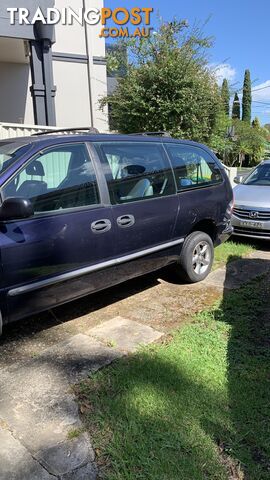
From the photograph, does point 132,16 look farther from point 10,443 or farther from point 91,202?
point 10,443

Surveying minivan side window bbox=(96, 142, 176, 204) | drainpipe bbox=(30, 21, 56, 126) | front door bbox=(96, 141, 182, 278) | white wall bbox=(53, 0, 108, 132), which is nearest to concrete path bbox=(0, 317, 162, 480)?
front door bbox=(96, 141, 182, 278)

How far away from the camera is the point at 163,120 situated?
9.23 meters

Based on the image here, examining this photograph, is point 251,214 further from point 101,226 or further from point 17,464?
point 17,464

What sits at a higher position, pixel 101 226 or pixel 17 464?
pixel 101 226

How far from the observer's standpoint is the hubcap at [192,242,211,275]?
5305 millimetres

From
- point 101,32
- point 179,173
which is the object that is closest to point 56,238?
point 179,173

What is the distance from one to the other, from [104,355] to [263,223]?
15.1 ft

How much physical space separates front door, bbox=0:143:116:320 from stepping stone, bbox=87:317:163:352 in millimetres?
426

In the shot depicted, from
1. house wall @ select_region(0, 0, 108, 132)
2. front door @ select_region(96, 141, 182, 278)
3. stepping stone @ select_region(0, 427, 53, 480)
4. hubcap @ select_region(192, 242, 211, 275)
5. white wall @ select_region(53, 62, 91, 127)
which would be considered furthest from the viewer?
white wall @ select_region(53, 62, 91, 127)

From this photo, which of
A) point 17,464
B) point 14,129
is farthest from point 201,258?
point 14,129

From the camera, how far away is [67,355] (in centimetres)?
349

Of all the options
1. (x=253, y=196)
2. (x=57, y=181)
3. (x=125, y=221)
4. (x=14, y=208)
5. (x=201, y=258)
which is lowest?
(x=201, y=258)

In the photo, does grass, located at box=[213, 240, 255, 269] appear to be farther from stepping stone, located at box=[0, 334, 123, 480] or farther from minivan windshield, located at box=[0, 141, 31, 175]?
minivan windshield, located at box=[0, 141, 31, 175]

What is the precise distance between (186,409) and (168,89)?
7776mm
